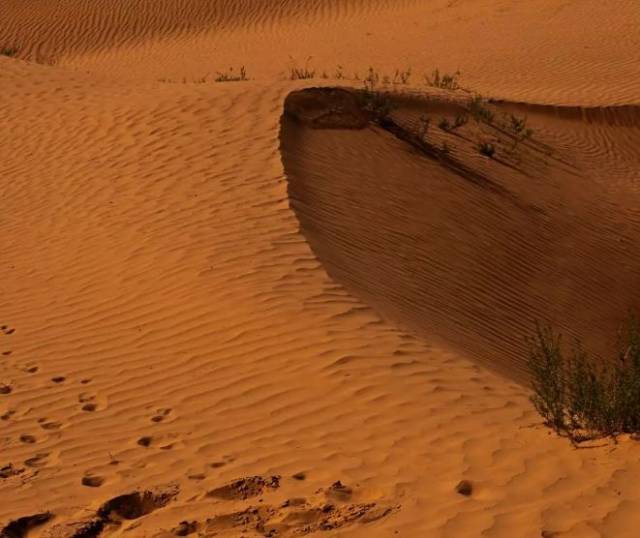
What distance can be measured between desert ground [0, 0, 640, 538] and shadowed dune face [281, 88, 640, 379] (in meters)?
0.04

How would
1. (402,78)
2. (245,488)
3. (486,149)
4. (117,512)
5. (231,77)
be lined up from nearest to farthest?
(117,512)
(245,488)
(486,149)
(402,78)
(231,77)

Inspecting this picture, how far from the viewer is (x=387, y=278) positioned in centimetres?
938

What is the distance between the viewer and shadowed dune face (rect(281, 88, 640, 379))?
927cm

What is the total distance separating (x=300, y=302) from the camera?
26.8 feet

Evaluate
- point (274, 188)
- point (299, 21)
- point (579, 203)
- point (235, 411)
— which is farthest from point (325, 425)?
point (299, 21)

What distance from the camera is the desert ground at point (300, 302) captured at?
202 inches

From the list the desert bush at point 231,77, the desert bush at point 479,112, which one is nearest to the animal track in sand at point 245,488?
the desert bush at point 479,112

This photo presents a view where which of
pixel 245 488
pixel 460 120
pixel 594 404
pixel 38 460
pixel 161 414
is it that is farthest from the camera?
pixel 460 120

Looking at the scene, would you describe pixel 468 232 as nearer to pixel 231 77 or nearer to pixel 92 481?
pixel 92 481

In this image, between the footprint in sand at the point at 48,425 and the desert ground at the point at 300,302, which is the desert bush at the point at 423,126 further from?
the footprint in sand at the point at 48,425

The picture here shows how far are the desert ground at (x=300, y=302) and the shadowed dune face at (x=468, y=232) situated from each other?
4 centimetres

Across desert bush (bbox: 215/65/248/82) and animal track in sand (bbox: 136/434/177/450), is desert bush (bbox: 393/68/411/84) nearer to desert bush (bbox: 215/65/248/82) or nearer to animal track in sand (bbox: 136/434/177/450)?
desert bush (bbox: 215/65/248/82)

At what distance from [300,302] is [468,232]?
12.9 feet

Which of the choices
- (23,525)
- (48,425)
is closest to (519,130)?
(48,425)
